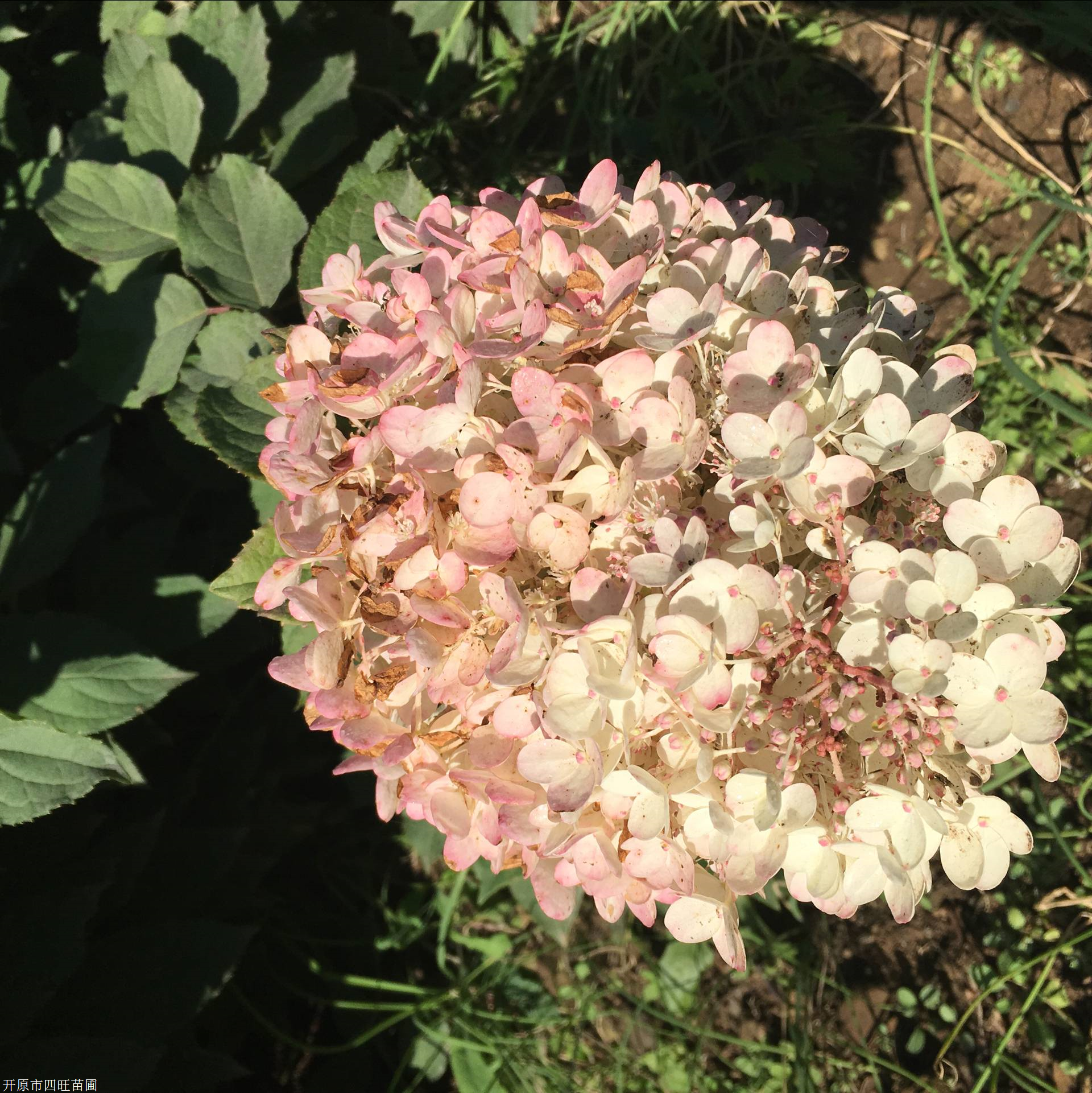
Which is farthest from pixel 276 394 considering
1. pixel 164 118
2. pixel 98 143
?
pixel 98 143

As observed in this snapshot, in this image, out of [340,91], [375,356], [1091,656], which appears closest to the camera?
[375,356]

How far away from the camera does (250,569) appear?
1149mm

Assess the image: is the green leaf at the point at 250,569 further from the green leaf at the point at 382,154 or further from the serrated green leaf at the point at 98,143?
the serrated green leaf at the point at 98,143

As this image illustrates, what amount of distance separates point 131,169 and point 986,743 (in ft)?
4.68

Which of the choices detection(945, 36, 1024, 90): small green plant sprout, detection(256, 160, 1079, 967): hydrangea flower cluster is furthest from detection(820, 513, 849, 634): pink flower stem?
detection(945, 36, 1024, 90): small green plant sprout

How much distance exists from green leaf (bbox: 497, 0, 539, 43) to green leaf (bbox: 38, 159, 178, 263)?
963mm

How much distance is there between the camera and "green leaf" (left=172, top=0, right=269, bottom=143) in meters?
1.49

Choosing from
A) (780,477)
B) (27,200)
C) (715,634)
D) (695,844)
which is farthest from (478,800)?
(27,200)

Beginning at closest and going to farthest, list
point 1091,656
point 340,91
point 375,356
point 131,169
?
point 375,356, point 131,169, point 340,91, point 1091,656

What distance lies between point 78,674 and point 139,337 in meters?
0.55

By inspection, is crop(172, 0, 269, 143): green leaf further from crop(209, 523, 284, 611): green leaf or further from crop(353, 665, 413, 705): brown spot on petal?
crop(353, 665, 413, 705): brown spot on petal

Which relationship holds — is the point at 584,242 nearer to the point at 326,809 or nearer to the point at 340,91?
the point at 340,91

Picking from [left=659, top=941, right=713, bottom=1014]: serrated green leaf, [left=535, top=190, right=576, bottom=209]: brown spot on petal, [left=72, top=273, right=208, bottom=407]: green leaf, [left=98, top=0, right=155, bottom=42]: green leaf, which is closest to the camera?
[left=535, top=190, right=576, bottom=209]: brown spot on petal

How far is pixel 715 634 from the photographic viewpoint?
0.82 metres
